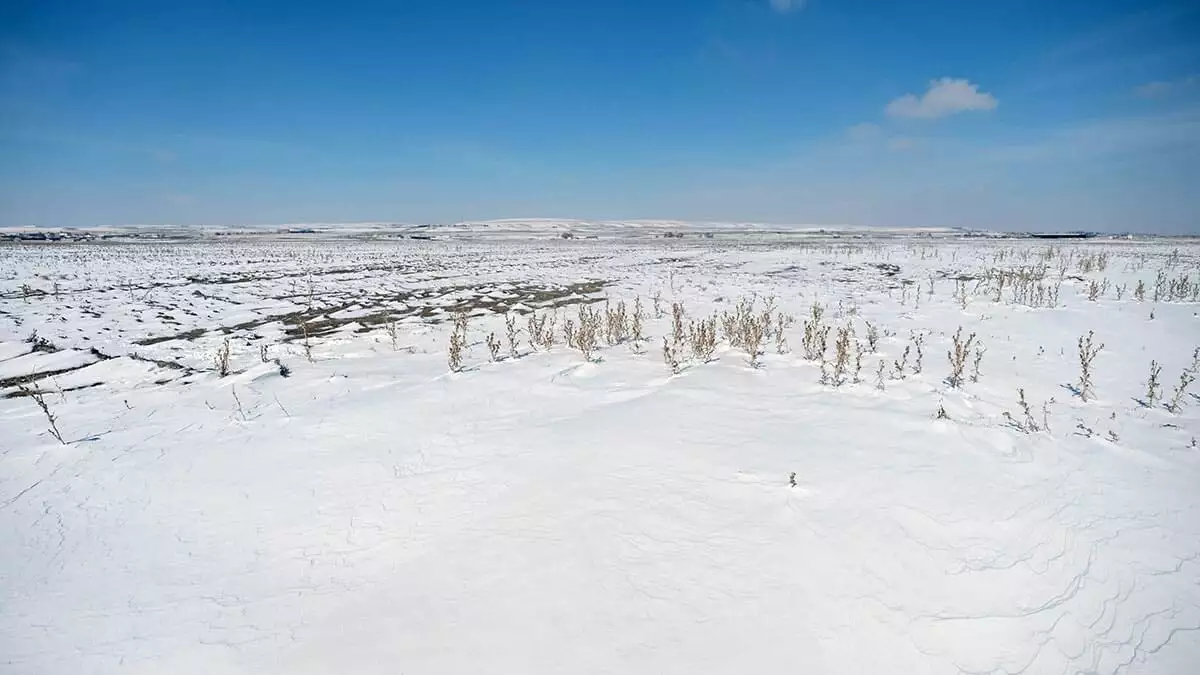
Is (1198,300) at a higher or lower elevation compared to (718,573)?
higher

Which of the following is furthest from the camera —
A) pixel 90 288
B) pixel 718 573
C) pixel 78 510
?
pixel 90 288

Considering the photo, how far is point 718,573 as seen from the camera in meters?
2.57

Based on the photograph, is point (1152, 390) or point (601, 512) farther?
point (1152, 390)

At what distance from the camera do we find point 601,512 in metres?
3.06

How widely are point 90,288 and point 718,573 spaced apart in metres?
16.6

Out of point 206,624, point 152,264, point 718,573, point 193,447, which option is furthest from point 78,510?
point 152,264

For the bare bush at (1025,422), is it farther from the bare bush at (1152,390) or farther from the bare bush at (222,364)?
the bare bush at (222,364)

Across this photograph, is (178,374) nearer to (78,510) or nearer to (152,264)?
(78,510)

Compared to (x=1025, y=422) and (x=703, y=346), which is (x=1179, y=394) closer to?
(x=1025, y=422)

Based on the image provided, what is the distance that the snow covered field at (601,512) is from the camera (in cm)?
221

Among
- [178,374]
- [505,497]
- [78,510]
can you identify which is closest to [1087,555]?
[505,497]

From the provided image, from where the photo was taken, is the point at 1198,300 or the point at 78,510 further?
the point at 1198,300

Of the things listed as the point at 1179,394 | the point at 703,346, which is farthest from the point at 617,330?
the point at 1179,394

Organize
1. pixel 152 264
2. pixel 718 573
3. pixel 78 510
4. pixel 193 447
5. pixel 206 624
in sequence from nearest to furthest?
pixel 206 624 → pixel 718 573 → pixel 78 510 → pixel 193 447 → pixel 152 264
